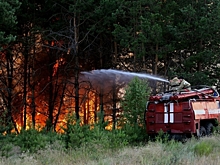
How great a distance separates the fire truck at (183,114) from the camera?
431 inches

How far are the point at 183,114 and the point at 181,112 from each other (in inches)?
3.9

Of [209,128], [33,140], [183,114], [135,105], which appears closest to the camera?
[33,140]

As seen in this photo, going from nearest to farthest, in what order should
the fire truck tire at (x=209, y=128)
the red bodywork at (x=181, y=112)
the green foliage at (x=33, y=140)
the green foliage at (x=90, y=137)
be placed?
1. the green foliage at (x=33, y=140)
2. the green foliage at (x=90, y=137)
3. the red bodywork at (x=181, y=112)
4. the fire truck tire at (x=209, y=128)

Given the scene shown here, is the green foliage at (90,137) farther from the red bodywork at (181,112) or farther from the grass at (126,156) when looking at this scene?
the red bodywork at (181,112)

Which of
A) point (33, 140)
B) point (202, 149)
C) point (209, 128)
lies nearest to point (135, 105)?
point (209, 128)

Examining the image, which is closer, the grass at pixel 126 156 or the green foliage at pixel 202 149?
the grass at pixel 126 156

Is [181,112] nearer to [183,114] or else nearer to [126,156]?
[183,114]

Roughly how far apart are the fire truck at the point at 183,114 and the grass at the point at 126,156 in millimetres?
930

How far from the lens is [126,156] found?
8.36 metres

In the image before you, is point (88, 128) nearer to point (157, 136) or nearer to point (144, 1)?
point (157, 136)

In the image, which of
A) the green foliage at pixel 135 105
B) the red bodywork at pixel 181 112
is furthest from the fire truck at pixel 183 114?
the green foliage at pixel 135 105

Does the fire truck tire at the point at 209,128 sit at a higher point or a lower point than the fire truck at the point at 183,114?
lower

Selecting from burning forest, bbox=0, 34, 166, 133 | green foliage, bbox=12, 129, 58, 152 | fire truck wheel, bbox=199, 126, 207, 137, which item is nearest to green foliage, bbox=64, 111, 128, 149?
green foliage, bbox=12, 129, 58, 152

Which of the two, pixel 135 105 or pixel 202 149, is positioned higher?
pixel 135 105
